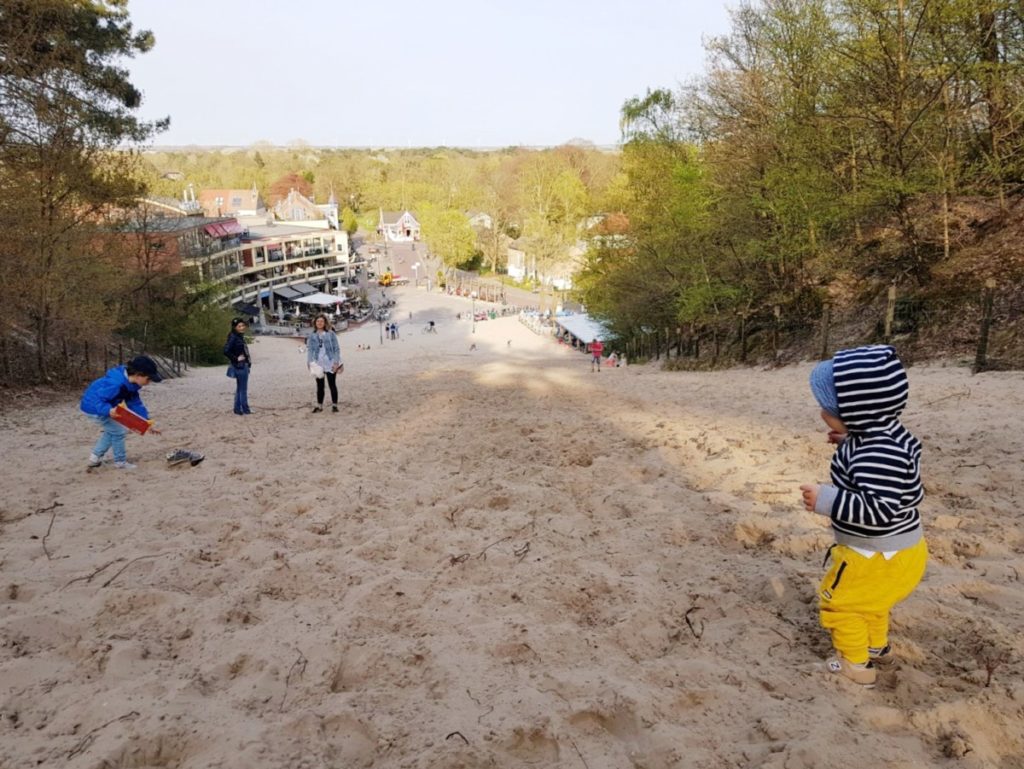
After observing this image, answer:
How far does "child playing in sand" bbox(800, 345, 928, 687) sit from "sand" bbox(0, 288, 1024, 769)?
246mm

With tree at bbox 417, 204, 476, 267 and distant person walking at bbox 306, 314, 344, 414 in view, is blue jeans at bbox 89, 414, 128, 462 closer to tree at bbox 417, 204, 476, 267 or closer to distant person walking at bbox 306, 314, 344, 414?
distant person walking at bbox 306, 314, 344, 414

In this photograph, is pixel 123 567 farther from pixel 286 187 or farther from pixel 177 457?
pixel 286 187

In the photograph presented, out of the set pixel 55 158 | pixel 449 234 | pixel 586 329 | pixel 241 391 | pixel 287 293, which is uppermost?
pixel 449 234

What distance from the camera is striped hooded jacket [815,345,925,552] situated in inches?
108

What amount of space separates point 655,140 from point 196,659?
26.4 metres

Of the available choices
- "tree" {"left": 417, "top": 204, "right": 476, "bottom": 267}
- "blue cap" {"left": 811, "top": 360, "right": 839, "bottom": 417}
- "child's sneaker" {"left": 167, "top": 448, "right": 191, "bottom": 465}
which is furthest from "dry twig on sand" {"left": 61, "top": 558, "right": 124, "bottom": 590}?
"tree" {"left": 417, "top": 204, "right": 476, "bottom": 267}

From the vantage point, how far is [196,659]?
3.14 meters

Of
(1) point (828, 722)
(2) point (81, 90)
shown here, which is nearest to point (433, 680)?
(1) point (828, 722)

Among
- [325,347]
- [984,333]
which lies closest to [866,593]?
[325,347]

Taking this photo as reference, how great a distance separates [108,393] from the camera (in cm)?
654

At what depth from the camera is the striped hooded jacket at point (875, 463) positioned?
9.02 ft

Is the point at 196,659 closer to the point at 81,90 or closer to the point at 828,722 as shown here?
the point at 828,722

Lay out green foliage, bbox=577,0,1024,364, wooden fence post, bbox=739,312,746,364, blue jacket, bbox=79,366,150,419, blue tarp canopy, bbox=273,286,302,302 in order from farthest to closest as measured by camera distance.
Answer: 1. blue tarp canopy, bbox=273,286,302,302
2. wooden fence post, bbox=739,312,746,364
3. green foliage, bbox=577,0,1024,364
4. blue jacket, bbox=79,366,150,419

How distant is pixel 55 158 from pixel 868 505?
18496 mm
